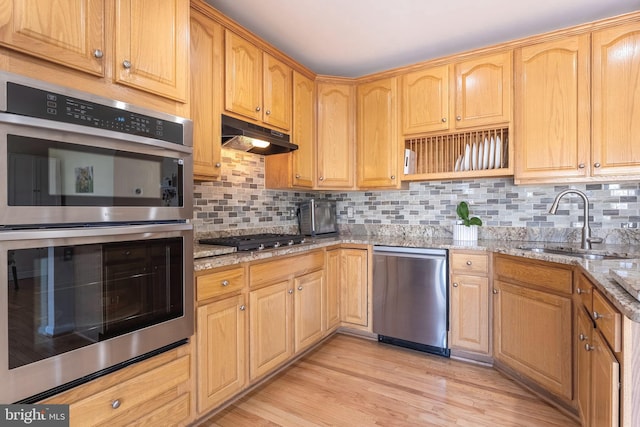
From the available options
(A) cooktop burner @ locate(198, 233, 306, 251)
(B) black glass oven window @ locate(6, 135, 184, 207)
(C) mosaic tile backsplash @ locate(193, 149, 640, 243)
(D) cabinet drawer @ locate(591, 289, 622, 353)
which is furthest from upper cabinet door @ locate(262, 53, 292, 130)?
(D) cabinet drawer @ locate(591, 289, 622, 353)

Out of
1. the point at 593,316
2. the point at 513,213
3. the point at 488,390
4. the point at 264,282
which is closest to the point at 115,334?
the point at 264,282

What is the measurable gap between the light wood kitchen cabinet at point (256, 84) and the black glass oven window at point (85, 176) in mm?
880

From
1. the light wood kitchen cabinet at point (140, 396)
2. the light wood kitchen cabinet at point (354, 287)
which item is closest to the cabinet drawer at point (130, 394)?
the light wood kitchen cabinet at point (140, 396)

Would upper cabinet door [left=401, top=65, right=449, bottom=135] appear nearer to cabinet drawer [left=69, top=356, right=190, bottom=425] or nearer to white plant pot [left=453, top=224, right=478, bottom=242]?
white plant pot [left=453, top=224, right=478, bottom=242]

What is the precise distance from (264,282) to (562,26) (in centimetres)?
278

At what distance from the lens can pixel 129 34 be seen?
1.33 metres

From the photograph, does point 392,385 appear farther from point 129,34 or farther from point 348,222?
point 129,34

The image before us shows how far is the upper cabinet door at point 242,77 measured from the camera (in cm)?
212

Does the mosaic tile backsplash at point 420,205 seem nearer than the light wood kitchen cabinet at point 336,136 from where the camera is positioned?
Yes

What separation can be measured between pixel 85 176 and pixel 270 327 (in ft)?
4.64

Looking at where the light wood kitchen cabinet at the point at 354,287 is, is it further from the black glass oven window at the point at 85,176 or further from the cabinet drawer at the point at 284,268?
the black glass oven window at the point at 85,176

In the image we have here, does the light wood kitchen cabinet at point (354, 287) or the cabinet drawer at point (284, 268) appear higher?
the cabinet drawer at point (284, 268)

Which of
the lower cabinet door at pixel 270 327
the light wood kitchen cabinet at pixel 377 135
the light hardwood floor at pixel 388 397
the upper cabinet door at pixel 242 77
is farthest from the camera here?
the light wood kitchen cabinet at pixel 377 135

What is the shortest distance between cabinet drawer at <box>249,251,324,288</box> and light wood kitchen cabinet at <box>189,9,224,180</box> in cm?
65
